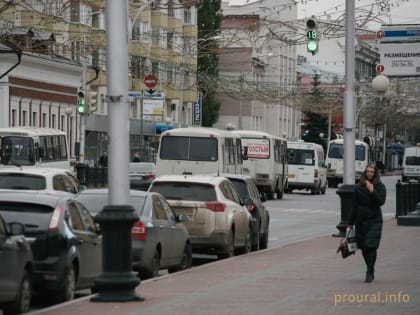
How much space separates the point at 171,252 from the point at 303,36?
52.9 ft

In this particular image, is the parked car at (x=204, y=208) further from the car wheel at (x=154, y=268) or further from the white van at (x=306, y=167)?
the white van at (x=306, y=167)

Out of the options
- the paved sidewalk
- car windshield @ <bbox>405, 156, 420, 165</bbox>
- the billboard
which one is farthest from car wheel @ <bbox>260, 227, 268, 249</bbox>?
car windshield @ <bbox>405, 156, 420, 165</bbox>

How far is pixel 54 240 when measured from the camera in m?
16.8

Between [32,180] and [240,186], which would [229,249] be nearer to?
[32,180]

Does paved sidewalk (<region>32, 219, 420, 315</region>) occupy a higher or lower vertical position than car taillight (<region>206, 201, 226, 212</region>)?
lower

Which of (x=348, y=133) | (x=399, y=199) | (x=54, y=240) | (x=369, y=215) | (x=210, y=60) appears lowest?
(x=399, y=199)

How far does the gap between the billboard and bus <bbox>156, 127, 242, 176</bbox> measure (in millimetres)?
9912

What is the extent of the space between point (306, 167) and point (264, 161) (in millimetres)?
10377

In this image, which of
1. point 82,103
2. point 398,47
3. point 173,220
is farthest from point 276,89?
point 173,220

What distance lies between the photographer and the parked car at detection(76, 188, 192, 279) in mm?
20391

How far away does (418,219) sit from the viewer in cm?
3706

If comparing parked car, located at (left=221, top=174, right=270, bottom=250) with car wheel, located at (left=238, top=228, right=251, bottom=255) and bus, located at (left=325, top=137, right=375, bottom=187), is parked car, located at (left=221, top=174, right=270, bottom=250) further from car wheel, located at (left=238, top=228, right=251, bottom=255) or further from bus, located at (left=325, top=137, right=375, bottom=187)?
bus, located at (left=325, top=137, right=375, bottom=187)

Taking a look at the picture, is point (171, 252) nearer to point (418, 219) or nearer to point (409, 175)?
point (418, 219)

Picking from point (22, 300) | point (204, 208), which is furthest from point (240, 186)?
point (22, 300)
